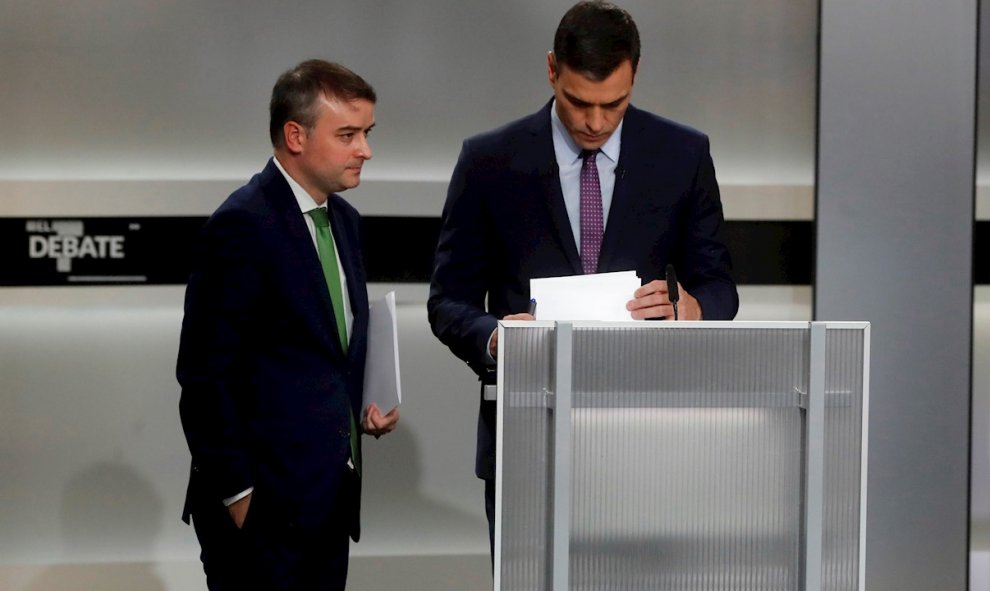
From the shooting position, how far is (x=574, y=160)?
2209 millimetres

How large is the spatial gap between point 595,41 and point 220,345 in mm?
893

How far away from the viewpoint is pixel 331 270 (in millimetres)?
2328

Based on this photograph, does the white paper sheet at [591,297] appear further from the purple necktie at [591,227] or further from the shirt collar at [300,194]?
the shirt collar at [300,194]

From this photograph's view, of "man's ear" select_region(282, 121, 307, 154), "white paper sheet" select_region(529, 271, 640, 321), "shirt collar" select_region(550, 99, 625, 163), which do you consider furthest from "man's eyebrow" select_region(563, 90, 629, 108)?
"man's ear" select_region(282, 121, 307, 154)

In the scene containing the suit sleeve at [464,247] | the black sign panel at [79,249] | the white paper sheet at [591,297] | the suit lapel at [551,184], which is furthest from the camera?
the black sign panel at [79,249]

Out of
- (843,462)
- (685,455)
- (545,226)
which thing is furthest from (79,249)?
(843,462)

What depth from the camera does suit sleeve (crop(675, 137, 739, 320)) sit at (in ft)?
7.10

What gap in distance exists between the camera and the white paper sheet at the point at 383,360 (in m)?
2.27

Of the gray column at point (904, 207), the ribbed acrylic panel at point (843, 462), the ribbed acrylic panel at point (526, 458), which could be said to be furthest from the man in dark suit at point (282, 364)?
the gray column at point (904, 207)

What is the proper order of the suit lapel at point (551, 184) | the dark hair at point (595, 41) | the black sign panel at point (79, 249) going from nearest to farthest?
the dark hair at point (595, 41)
the suit lapel at point (551, 184)
the black sign panel at point (79, 249)

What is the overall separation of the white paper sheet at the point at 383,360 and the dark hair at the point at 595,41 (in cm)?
57

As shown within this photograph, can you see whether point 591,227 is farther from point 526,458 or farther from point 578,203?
point 526,458

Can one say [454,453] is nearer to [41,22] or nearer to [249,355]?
[249,355]

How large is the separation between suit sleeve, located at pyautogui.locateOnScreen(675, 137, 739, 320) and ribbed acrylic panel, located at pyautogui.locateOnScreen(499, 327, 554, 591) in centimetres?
73
